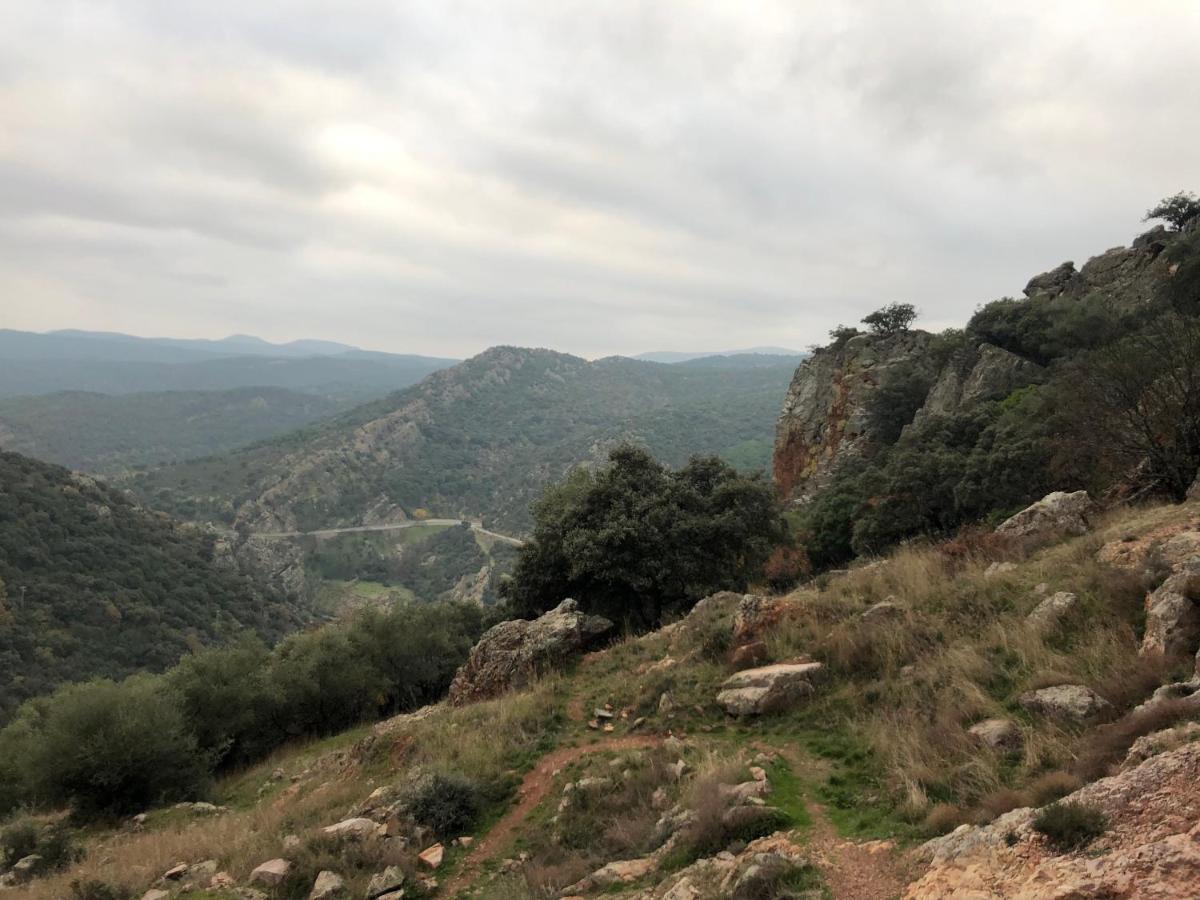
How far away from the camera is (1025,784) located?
204 inches

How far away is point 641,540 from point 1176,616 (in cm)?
1413

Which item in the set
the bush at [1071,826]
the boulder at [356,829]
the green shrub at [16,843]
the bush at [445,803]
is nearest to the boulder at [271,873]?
the boulder at [356,829]

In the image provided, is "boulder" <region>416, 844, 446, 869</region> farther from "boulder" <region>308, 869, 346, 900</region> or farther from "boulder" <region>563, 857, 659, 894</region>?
"boulder" <region>563, 857, 659, 894</region>

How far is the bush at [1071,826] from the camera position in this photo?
3.94 metres

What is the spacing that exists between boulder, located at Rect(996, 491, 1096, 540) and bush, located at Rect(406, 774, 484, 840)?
10.6 meters

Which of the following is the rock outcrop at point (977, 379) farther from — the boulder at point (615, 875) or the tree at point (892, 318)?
the boulder at point (615, 875)

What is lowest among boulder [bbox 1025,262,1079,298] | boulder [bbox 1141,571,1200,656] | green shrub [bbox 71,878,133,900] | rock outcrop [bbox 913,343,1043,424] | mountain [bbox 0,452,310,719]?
mountain [bbox 0,452,310,719]

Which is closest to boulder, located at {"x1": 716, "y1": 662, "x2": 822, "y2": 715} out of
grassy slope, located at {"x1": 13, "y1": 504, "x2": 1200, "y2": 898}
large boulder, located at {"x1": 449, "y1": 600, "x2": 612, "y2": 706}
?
grassy slope, located at {"x1": 13, "y1": 504, "x2": 1200, "y2": 898}

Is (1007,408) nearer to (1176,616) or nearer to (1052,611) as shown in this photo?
(1052,611)

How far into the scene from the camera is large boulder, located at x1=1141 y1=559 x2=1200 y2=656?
6.13 m

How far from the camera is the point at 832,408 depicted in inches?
1933

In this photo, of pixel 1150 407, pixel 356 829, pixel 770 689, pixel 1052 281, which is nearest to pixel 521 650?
pixel 356 829

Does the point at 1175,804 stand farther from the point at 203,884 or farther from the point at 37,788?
the point at 37,788

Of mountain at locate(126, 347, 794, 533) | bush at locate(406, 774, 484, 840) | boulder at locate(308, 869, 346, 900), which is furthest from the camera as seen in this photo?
mountain at locate(126, 347, 794, 533)
